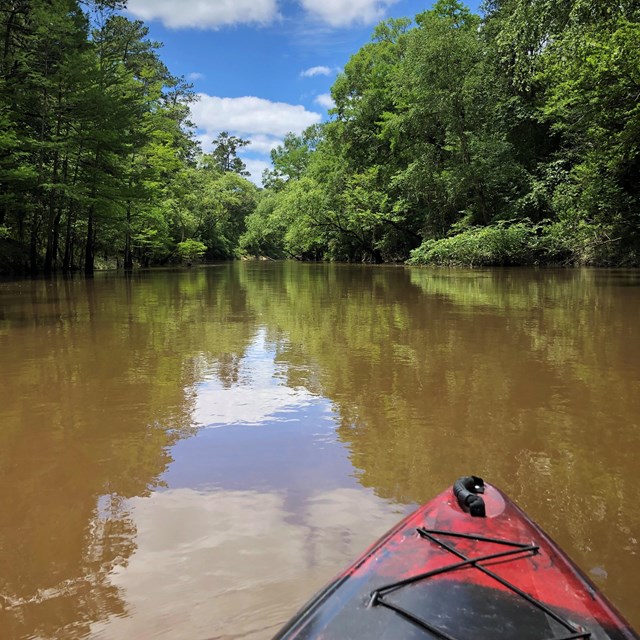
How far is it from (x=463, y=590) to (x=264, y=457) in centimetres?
186

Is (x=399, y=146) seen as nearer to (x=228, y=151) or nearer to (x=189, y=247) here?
(x=189, y=247)

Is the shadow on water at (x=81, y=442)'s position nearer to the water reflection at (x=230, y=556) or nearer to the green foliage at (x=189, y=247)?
the water reflection at (x=230, y=556)

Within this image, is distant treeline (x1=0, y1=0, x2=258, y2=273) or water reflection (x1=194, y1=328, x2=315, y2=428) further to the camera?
distant treeline (x1=0, y1=0, x2=258, y2=273)

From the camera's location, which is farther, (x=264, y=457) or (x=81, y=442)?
(x=81, y=442)

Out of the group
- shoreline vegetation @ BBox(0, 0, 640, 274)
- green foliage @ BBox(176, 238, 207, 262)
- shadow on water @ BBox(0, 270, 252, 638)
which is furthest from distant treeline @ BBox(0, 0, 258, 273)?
shadow on water @ BBox(0, 270, 252, 638)

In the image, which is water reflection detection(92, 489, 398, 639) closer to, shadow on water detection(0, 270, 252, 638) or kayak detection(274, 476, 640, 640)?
shadow on water detection(0, 270, 252, 638)

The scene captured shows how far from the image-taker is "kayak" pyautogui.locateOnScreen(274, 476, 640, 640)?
4.59ft

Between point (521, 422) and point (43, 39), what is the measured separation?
22.8 meters

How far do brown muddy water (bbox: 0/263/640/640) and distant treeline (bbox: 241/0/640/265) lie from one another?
9.65m

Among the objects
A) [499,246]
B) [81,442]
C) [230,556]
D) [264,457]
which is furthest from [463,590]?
[499,246]

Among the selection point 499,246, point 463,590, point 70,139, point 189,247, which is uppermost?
point 70,139

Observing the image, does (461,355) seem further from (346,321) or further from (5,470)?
(5,470)

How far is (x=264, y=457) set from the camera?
3.25 m

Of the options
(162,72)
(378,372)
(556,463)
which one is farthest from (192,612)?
(162,72)
